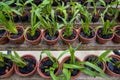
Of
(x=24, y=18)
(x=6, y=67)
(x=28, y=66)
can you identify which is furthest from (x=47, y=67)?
(x=24, y=18)

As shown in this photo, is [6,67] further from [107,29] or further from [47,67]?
[107,29]

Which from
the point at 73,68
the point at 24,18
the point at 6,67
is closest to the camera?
the point at 73,68

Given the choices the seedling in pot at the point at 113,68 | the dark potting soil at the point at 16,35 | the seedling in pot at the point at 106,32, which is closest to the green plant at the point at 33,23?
the dark potting soil at the point at 16,35

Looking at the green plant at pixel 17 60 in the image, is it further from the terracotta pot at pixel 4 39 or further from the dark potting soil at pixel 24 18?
the dark potting soil at pixel 24 18

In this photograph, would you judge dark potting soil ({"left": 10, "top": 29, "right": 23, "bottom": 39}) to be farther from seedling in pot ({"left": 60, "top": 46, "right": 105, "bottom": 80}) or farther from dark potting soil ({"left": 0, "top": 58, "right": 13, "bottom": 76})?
seedling in pot ({"left": 60, "top": 46, "right": 105, "bottom": 80})

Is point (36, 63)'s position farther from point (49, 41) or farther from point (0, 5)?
point (0, 5)

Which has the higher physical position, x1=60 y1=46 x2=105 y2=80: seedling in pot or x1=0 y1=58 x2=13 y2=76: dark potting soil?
x1=60 y1=46 x2=105 y2=80: seedling in pot

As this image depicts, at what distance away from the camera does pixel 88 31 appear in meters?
1.41

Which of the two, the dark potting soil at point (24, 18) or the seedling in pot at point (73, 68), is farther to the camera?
the dark potting soil at point (24, 18)

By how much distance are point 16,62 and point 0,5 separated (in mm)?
429

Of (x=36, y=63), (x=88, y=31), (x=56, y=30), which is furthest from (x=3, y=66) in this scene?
(x=88, y=31)

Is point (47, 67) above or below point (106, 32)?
below

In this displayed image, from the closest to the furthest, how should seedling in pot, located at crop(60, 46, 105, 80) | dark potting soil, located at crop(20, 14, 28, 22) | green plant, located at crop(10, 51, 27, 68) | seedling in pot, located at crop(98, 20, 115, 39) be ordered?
1. seedling in pot, located at crop(60, 46, 105, 80)
2. green plant, located at crop(10, 51, 27, 68)
3. seedling in pot, located at crop(98, 20, 115, 39)
4. dark potting soil, located at crop(20, 14, 28, 22)

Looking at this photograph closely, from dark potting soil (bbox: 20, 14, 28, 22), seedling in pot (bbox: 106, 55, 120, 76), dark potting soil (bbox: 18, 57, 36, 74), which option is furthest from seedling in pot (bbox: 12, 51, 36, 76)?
Result: seedling in pot (bbox: 106, 55, 120, 76)
